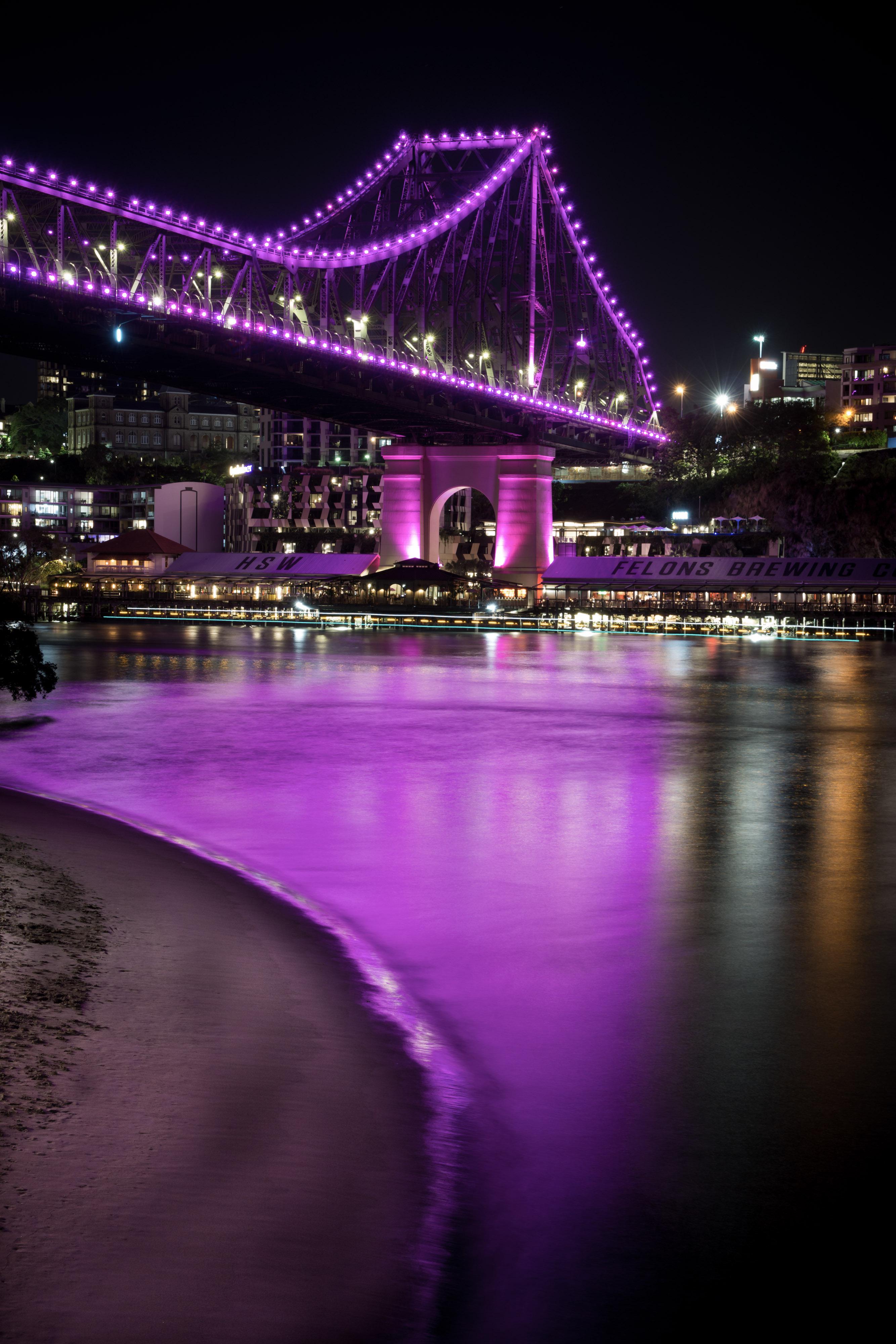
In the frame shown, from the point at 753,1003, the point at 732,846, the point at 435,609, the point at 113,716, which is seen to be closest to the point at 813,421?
the point at 435,609

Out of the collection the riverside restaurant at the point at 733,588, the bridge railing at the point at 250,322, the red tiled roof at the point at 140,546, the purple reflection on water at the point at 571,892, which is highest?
the bridge railing at the point at 250,322

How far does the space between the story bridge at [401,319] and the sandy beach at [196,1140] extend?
4659 cm

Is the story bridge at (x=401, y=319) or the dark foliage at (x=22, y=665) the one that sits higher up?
the story bridge at (x=401, y=319)

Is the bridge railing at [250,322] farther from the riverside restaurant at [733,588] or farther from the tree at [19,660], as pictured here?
the tree at [19,660]

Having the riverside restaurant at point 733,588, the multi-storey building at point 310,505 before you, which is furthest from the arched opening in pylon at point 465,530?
the riverside restaurant at point 733,588

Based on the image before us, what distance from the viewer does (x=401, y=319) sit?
10431 cm

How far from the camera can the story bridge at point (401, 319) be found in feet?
202

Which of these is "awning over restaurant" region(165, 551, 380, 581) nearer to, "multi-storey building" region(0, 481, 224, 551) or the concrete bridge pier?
the concrete bridge pier

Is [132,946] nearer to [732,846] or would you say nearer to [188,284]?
[732,846]

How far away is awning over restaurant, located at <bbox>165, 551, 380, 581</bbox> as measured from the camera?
334 ft

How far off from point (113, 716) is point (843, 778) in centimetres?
1900

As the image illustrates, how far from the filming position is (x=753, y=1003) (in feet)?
42.5

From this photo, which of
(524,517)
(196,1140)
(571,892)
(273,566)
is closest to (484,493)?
(524,517)

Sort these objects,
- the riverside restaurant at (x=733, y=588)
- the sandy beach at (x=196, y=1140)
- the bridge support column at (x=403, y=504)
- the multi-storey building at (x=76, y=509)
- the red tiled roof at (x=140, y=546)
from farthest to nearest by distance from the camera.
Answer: the multi-storey building at (x=76, y=509) < the red tiled roof at (x=140, y=546) < the bridge support column at (x=403, y=504) < the riverside restaurant at (x=733, y=588) < the sandy beach at (x=196, y=1140)
